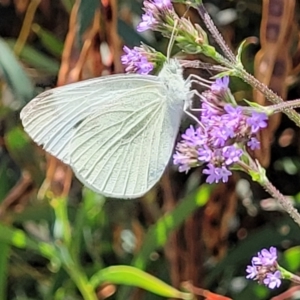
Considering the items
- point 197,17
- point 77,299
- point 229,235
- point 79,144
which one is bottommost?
point 77,299

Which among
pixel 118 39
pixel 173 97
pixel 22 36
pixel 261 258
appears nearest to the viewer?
pixel 261 258

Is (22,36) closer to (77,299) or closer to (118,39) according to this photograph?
(118,39)

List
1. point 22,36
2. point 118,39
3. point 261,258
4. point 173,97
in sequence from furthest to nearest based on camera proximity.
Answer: point 22,36
point 118,39
point 173,97
point 261,258

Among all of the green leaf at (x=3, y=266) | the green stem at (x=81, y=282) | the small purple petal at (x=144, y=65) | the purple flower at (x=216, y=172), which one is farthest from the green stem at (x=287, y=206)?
the green leaf at (x=3, y=266)

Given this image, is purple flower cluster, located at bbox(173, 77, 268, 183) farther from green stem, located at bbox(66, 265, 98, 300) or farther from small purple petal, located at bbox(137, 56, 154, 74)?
green stem, located at bbox(66, 265, 98, 300)

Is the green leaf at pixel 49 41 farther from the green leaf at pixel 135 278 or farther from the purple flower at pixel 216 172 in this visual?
the purple flower at pixel 216 172

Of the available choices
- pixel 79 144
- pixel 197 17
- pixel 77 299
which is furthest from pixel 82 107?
pixel 77 299

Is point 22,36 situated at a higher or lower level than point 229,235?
higher
